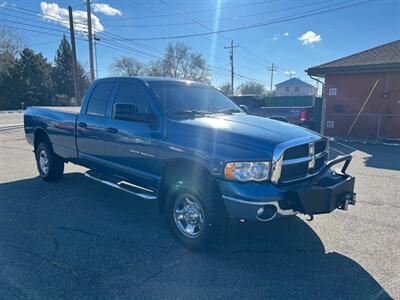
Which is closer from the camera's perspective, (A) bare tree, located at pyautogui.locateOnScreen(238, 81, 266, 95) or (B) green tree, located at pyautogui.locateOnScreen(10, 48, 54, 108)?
(B) green tree, located at pyautogui.locateOnScreen(10, 48, 54, 108)

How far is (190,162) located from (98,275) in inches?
57.5

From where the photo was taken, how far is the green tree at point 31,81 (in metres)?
48.8

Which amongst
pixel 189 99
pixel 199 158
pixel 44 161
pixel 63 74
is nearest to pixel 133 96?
pixel 189 99

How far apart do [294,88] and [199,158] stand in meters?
84.0

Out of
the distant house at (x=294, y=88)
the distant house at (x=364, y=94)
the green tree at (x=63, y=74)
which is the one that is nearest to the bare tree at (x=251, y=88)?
the distant house at (x=294, y=88)

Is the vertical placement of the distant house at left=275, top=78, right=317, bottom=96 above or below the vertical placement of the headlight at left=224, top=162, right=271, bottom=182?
above

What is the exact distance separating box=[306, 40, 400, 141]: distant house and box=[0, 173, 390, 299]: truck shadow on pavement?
10879 mm

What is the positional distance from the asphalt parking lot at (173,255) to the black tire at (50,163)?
931 millimetres

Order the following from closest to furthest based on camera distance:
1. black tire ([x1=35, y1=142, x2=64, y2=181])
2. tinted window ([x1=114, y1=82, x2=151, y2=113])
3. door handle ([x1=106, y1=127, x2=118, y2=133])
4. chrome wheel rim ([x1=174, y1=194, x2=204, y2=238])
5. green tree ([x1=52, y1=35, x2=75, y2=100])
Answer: chrome wheel rim ([x1=174, y1=194, x2=204, y2=238]) → tinted window ([x1=114, y1=82, x2=151, y2=113]) → door handle ([x1=106, y1=127, x2=118, y2=133]) → black tire ([x1=35, y1=142, x2=64, y2=181]) → green tree ([x1=52, y1=35, x2=75, y2=100])

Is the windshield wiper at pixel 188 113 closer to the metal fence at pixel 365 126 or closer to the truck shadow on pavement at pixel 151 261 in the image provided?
the truck shadow on pavement at pixel 151 261

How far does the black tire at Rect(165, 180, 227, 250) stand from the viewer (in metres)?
3.13

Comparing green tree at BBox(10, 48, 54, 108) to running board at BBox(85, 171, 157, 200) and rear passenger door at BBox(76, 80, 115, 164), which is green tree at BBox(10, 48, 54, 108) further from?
running board at BBox(85, 171, 157, 200)

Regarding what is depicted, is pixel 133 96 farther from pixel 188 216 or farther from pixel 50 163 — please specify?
pixel 50 163

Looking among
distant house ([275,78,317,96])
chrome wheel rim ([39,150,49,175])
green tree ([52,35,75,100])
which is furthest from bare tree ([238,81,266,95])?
chrome wheel rim ([39,150,49,175])
